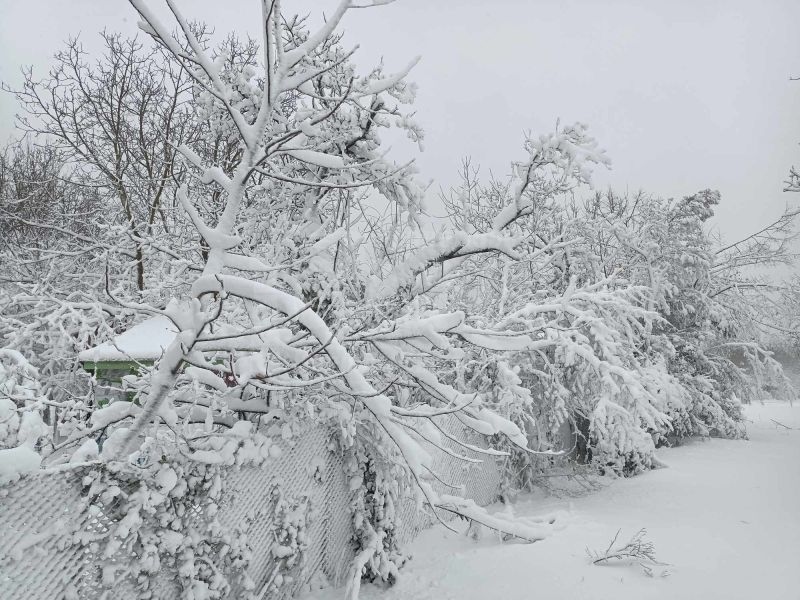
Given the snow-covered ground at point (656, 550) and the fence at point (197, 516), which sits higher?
the fence at point (197, 516)

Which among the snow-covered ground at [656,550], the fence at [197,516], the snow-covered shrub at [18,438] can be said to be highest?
the snow-covered shrub at [18,438]

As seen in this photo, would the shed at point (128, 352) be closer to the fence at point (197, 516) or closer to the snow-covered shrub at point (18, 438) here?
the fence at point (197, 516)

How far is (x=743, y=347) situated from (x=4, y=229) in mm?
20788

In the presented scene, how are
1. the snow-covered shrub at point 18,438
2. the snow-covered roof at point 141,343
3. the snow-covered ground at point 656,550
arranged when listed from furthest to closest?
1. the snow-covered roof at point 141,343
2. the snow-covered ground at point 656,550
3. the snow-covered shrub at point 18,438

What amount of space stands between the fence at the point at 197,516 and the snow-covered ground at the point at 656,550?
1.26 feet

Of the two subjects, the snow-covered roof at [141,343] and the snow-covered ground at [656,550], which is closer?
the snow-covered ground at [656,550]

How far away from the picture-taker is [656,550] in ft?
16.0

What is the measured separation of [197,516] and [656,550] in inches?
159

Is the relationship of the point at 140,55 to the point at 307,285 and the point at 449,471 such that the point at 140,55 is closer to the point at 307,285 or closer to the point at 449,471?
the point at 307,285

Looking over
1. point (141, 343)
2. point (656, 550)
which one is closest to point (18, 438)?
point (141, 343)

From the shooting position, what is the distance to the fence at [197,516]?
253cm

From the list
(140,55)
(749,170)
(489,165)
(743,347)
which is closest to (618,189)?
(489,165)

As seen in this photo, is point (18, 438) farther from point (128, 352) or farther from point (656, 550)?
point (656, 550)

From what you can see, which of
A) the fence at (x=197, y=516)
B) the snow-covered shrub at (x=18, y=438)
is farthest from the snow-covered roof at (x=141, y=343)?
the snow-covered shrub at (x=18, y=438)
